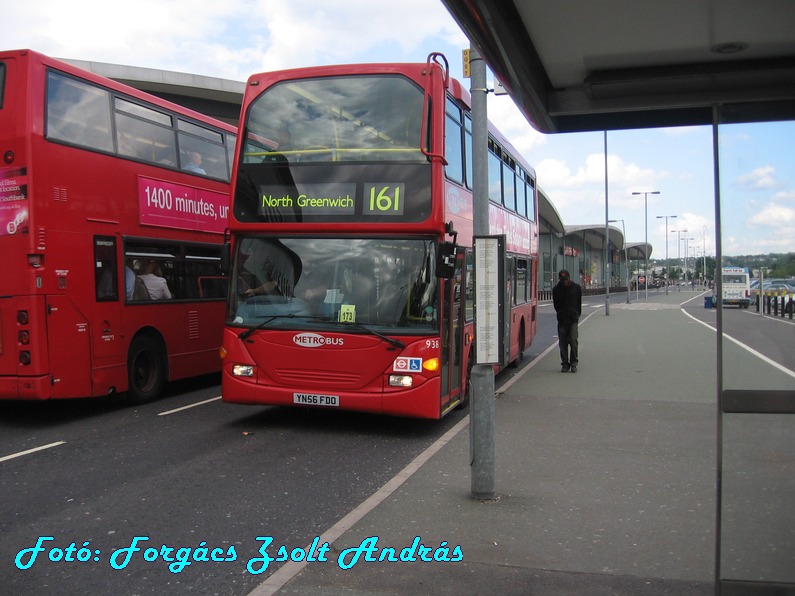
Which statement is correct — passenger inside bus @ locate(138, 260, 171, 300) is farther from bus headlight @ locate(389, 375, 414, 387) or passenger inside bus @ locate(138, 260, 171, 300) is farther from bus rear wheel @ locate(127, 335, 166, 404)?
bus headlight @ locate(389, 375, 414, 387)

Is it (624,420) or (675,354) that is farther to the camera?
(675,354)

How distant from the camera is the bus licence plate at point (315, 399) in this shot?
27.2 ft

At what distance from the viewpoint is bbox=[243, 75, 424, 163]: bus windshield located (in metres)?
8.43

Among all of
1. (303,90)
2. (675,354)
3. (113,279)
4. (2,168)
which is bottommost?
(675,354)

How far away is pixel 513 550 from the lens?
189 inches

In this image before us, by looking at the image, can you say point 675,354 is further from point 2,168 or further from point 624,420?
point 2,168

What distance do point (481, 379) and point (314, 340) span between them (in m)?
2.88

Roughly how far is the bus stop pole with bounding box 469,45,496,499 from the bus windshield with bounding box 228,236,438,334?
7.47 feet

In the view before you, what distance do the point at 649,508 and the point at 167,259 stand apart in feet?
26.7

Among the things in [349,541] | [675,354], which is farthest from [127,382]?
[675,354]

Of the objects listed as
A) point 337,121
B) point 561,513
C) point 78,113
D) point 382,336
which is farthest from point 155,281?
point 561,513

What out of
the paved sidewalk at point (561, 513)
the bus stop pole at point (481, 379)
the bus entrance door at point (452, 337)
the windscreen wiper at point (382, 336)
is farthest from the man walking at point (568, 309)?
the bus stop pole at point (481, 379)

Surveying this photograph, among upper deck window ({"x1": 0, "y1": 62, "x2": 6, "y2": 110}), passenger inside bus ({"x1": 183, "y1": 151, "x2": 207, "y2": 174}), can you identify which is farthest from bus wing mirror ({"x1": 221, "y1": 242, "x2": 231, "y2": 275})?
passenger inside bus ({"x1": 183, "y1": 151, "x2": 207, "y2": 174})

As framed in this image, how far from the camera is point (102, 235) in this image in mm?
9930
